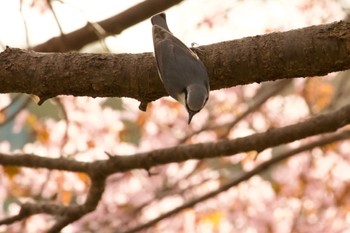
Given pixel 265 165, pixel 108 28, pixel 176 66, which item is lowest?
pixel 265 165

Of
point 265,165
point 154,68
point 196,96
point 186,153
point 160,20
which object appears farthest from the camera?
point 265,165

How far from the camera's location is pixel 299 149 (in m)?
4.99

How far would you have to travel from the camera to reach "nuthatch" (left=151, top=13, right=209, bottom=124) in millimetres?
2656

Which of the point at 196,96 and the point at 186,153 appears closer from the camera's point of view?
the point at 196,96

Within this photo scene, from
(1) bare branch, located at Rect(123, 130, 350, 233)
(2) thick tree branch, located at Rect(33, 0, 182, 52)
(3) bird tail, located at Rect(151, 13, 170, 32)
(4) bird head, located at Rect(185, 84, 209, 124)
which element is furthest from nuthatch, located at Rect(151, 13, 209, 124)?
(1) bare branch, located at Rect(123, 130, 350, 233)

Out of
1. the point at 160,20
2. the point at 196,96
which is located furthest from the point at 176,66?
the point at 160,20

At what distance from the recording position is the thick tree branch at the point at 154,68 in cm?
247

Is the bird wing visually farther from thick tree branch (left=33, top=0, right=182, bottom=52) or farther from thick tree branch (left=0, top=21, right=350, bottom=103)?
thick tree branch (left=33, top=0, right=182, bottom=52)

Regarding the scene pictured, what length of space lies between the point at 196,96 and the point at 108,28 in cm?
134

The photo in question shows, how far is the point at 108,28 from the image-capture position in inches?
155

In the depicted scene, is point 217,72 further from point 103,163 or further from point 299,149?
point 299,149

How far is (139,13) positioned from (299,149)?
188 cm

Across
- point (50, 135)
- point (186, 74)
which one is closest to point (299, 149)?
point (186, 74)

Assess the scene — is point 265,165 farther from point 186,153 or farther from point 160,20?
point 160,20
